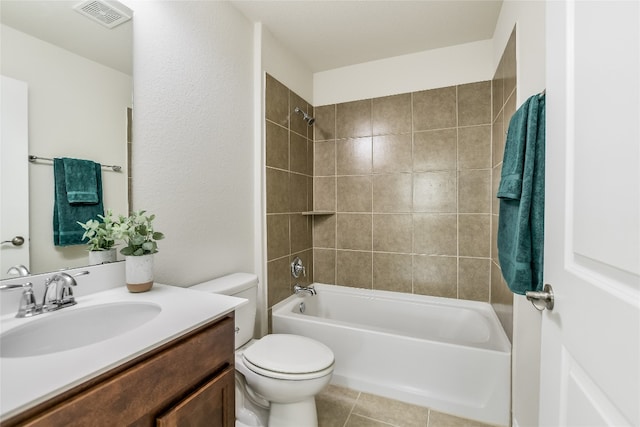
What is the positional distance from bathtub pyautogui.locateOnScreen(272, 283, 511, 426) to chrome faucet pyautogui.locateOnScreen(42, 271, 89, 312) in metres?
1.28

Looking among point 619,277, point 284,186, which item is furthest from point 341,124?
point 619,277

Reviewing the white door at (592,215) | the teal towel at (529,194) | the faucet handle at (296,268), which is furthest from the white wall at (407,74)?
the white door at (592,215)

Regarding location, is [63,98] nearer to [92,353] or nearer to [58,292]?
[58,292]

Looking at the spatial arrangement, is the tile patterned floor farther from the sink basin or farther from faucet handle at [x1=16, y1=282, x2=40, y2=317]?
faucet handle at [x1=16, y1=282, x2=40, y2=317]

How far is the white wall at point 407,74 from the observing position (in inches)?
86.4

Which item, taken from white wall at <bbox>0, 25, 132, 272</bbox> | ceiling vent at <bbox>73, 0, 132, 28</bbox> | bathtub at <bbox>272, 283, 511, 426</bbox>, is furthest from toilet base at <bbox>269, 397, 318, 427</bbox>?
ceiling vent at <bbox>73, 0, 132, 28</bbox>

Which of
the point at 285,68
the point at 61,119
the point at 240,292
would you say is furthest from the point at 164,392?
the point at 285,68

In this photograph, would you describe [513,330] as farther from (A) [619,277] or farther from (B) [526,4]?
(B) [526,4]

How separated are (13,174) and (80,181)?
0.62ft

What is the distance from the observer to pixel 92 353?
65cm

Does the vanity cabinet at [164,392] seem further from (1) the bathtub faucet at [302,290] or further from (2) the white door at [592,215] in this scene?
(1) the bathtub faucet at [302,290]

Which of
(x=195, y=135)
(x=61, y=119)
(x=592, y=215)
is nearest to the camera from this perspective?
(x=592, y=215)

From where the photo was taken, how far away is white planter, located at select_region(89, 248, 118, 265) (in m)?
1.12

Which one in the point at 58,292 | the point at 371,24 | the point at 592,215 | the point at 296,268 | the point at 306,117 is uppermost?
the point at 371,24
